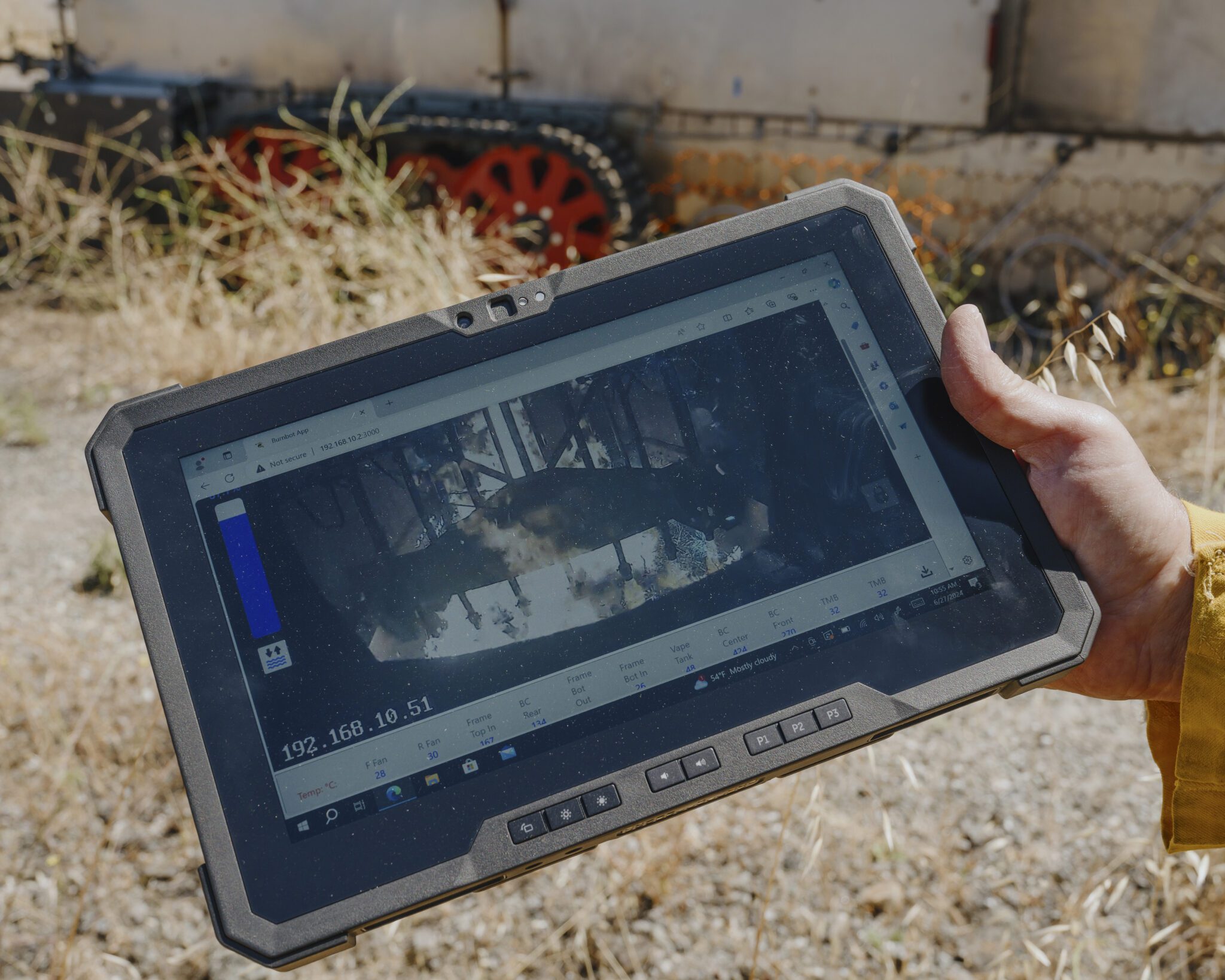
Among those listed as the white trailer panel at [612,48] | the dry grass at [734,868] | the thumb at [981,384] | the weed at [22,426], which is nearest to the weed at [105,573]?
the dry grass at [734,868]

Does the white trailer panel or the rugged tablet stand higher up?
the white trailer panel

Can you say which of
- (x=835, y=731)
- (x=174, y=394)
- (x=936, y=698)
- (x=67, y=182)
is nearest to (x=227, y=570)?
(x=174, y=394)

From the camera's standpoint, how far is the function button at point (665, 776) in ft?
3.76

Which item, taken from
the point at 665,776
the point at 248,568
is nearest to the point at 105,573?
the point at 248,568

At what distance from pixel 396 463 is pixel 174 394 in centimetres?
29

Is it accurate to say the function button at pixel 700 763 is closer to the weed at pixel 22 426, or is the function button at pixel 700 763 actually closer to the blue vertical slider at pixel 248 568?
the blue vertical slider at pixel 248 568

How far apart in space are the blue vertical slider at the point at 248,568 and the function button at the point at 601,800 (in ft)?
1.37

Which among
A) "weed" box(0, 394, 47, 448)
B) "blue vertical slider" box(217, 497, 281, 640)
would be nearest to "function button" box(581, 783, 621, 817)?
"blue vertical slider" box(217, 497, 281, 640)

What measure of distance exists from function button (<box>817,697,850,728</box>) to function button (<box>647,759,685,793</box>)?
6.9 inches

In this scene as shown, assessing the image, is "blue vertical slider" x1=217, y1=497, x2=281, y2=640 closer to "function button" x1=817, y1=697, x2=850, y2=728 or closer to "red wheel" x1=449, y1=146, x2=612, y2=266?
"function button" x1=817, y1=697, x2=850, y2=728

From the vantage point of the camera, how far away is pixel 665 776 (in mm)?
1150

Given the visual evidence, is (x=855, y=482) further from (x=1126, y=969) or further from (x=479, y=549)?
(x=1126, y=969)

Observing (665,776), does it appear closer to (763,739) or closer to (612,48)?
(763,739)

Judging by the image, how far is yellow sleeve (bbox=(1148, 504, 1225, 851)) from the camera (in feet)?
4.41
